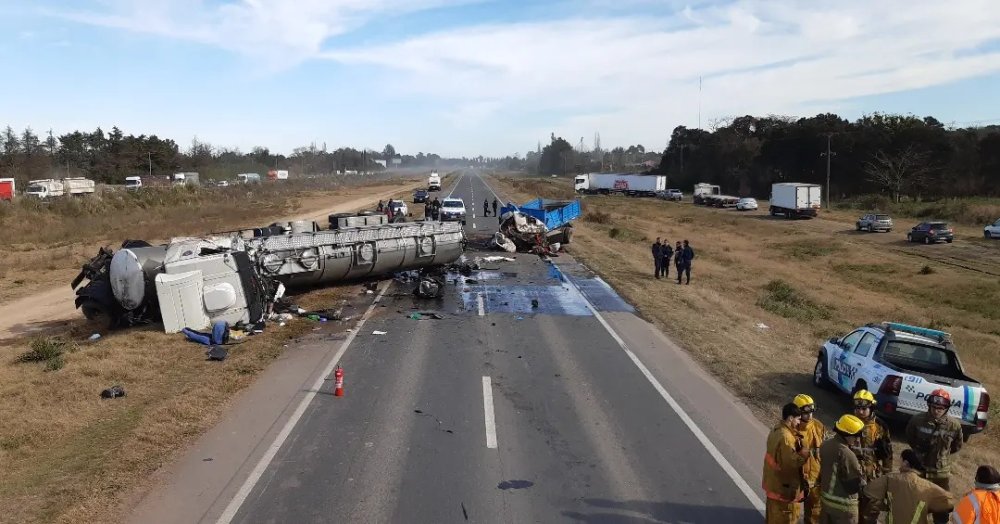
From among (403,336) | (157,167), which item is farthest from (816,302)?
(157,167)

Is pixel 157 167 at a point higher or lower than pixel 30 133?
lower

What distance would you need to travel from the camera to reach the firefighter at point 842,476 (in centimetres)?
632

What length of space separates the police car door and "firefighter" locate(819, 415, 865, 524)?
563 cm

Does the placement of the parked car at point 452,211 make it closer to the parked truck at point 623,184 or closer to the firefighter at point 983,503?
the firefighter at point 983,503

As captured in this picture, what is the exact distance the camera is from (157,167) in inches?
3861

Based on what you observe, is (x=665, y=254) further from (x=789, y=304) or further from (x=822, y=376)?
(x=822, y=376)

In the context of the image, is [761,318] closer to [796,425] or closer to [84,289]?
[796,425]

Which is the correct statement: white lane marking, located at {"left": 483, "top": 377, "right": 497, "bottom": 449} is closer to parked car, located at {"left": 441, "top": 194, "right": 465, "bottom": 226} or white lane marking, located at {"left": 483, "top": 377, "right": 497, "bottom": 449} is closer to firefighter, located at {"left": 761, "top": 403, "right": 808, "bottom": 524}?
firefighter, located at {"left": 761, "top": 403, "right": 808, "bottom": 524}

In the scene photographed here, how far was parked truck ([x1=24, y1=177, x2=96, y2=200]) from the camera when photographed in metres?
51.4

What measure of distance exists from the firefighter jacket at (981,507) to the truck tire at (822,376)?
24.4ft

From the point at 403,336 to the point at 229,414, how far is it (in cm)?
587

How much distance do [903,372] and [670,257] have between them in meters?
15.6

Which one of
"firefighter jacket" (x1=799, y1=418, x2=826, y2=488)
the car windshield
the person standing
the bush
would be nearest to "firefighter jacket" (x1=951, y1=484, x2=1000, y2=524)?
"firefighter jacket" (x1=799, y1=418, x2=826, y2=488)

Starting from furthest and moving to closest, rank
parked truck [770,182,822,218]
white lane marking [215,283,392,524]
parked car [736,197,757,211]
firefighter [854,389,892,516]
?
1. parked car [736,197,757,211]
2. parked truck [770,182,822,218]
3. white lane marking [215,283,392,524]
4. firefighter [854,389,892,516]
